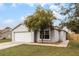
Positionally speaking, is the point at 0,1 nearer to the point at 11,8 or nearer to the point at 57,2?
the point at 11,8

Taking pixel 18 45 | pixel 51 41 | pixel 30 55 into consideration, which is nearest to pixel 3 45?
pixel 18 45

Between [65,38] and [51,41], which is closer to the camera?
[65,38]

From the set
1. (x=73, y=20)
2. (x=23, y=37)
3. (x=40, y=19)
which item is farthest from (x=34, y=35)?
(x=73, y=20)

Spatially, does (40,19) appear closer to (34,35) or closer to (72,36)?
(34,35)

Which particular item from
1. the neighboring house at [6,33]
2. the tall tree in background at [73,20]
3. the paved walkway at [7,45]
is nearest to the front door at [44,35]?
the tall tree in background at [73,20]

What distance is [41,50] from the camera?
1173 cm

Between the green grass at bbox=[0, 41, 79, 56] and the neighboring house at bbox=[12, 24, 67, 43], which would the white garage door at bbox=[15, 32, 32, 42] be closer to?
the neighboring house at bbox=[12, 24, 67, 43]

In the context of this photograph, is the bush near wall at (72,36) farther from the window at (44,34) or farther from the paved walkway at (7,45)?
the paved walkway at (7,45)

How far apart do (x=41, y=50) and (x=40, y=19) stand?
1.40 m

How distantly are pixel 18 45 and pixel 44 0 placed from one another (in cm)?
218

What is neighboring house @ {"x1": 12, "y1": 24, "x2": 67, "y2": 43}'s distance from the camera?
1241cm

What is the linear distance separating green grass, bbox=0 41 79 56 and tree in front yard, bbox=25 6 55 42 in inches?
41.4

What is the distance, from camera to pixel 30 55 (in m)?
11.3

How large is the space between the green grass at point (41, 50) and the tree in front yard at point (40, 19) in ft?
3.45
